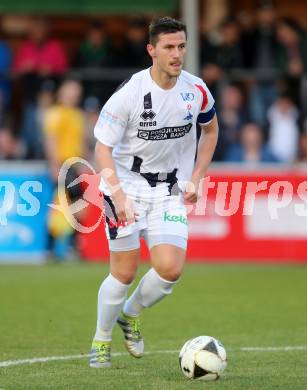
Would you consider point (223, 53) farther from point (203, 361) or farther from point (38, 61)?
point (203, 361)

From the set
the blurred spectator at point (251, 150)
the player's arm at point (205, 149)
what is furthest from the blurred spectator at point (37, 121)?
the player's arm at point (205, 149)

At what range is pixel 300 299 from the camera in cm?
1234

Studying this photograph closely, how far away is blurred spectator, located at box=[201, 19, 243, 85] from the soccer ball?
10.5 m

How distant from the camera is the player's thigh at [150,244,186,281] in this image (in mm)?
7789

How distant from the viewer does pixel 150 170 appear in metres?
8.02

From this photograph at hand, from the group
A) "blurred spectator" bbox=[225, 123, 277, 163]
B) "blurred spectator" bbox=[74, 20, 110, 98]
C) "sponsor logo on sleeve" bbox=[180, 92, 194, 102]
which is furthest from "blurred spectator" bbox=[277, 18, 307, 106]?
"sponsor logo on sleeve" bbox=[180, 92, 194, 102]

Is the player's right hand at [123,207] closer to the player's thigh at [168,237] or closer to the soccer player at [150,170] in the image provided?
the soccer player at [150,170]

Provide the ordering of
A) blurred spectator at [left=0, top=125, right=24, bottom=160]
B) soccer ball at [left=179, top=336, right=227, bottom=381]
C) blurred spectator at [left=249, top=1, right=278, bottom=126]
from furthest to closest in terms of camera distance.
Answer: blurred spectator at [left=249, top=1, right=278, bottom=126]
blurred spectator at [left=0, top=125, right=24, bottom=160]
soccer ball at [left=179, top=336, right=227, bottom=381]

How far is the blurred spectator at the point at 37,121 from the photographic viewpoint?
17312 millimetres

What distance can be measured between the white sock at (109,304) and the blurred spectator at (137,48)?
33.7ft

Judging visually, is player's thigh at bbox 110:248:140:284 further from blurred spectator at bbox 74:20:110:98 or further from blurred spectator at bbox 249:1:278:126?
blurred spectator at bbox 74:20:110:98

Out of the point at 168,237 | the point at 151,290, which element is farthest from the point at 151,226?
the point at 151,290

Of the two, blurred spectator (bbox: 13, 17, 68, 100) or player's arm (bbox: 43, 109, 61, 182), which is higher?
blurred spectator (bbox: 13, 17, 68, 100)

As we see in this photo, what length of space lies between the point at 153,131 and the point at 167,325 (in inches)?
115
